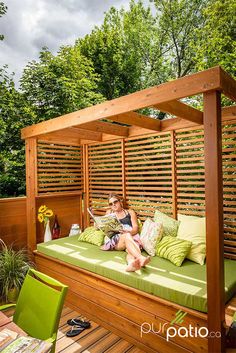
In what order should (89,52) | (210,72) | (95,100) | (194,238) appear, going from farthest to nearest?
(89,52)
(95,100)
(194,238)
(210,72)

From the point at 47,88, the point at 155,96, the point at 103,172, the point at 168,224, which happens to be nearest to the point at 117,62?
the point at 47,88

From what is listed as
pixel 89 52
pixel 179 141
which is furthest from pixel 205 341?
pixel 89 52

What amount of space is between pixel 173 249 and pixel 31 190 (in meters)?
2.47

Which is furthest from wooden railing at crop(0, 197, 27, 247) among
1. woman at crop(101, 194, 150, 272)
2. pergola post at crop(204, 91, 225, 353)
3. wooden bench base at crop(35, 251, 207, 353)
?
pergola post at crop(204, 91, 225, 353)

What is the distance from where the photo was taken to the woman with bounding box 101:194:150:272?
2.58m

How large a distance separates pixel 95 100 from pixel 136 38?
4.93 metres

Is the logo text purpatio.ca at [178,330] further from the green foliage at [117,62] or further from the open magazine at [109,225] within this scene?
the green foliage at [117,62]

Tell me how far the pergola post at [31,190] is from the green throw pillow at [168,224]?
201 cm

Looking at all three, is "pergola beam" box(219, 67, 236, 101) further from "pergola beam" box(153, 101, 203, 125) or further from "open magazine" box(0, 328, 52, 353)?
"open magazine" box(0, 328, 52, 353)

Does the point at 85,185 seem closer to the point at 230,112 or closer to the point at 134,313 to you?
the point at 134,313

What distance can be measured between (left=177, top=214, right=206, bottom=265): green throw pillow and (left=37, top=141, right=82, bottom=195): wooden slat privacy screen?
2.26 meters

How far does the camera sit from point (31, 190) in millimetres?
3963

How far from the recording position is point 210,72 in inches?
69.6

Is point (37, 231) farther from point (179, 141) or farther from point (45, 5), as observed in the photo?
point (45, 5)
